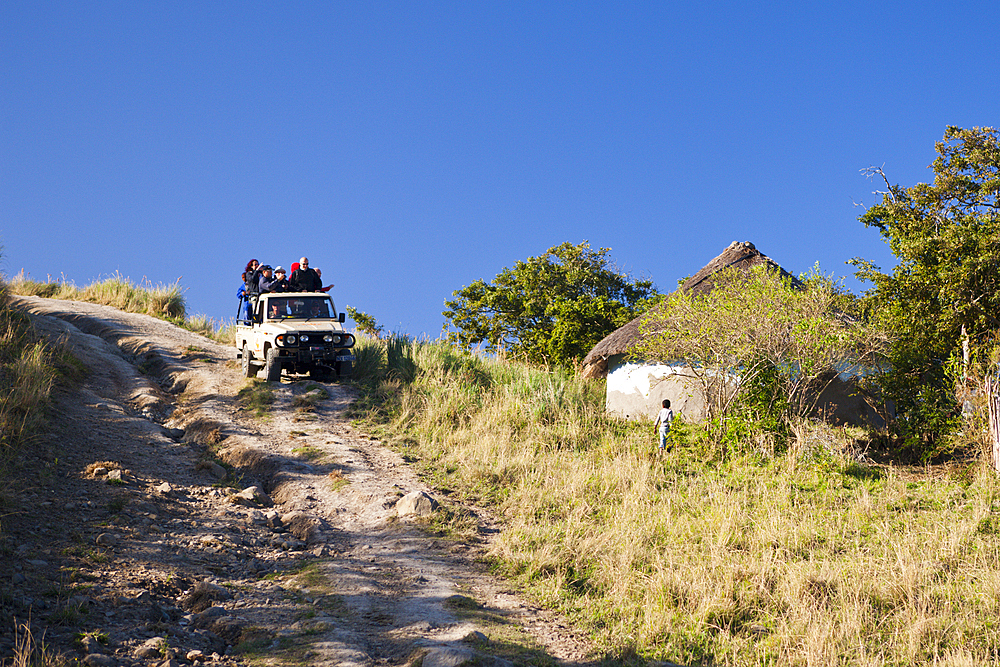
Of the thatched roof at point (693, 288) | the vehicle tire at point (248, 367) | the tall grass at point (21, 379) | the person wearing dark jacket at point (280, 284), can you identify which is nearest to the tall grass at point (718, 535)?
the thatched roof at point (693, 288)

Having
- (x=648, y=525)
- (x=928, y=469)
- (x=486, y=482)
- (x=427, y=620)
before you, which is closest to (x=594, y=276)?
(x=928, y=469)

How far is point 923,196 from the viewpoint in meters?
17.2

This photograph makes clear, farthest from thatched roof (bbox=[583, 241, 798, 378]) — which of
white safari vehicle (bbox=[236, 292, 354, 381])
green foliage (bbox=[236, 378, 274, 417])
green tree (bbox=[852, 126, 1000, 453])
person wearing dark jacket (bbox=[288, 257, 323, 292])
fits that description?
green foliage (bbox=[236, 378, 274, 417])

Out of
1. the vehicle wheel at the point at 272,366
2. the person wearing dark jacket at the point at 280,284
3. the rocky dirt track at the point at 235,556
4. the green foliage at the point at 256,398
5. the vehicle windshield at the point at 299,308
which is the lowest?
the rocky dirt track at the point at 235,556

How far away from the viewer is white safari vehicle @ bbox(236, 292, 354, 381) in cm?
1497

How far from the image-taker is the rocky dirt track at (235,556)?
5719 millimetres

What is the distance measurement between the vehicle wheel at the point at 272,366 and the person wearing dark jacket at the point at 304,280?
2.06m

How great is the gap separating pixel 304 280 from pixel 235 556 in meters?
10.1

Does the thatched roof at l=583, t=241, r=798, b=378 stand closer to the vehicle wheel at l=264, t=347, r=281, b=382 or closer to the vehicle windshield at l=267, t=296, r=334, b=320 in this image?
the vehicle windshield at l=267, t=296, r=334, b=320

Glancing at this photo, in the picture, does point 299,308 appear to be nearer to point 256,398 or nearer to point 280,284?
point 280,284

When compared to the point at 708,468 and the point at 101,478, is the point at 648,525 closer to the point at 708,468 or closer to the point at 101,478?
the point at 708,468

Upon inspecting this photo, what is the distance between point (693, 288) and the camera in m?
Answer: 17.6

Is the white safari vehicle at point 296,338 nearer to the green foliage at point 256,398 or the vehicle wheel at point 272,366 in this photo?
the vehicle wheel at point 272,366

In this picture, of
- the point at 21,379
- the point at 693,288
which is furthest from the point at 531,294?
the point at 21,379
